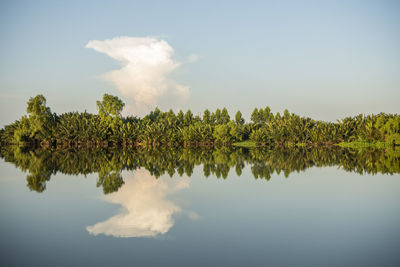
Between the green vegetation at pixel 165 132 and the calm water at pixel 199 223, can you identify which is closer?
the calm water at pixel 199 223

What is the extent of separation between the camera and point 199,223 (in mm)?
7648

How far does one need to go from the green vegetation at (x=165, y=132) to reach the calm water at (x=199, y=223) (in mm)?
40820

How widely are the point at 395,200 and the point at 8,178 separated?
16.2 metres

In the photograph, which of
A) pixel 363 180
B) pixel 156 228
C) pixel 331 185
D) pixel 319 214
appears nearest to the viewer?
pixel 156 228

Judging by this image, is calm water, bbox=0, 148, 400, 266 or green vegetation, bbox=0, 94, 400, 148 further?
green vegetation, bbox=0, 94, 400, 148

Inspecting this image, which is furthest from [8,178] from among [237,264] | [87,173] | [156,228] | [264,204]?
[237,264]

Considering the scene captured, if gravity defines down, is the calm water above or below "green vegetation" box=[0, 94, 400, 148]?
below

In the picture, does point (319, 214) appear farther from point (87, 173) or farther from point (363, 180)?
point (87, 173)

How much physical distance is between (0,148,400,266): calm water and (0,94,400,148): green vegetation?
40.8 metres

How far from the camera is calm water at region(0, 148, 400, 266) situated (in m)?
5.65

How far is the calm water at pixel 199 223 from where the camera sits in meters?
5.65

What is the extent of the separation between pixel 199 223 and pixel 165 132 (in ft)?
161

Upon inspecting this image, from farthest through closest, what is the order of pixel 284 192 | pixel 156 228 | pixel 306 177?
pixel 306 177 < pixel 284 192 < pixel 156 228

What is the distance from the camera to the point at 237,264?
5312 mm
